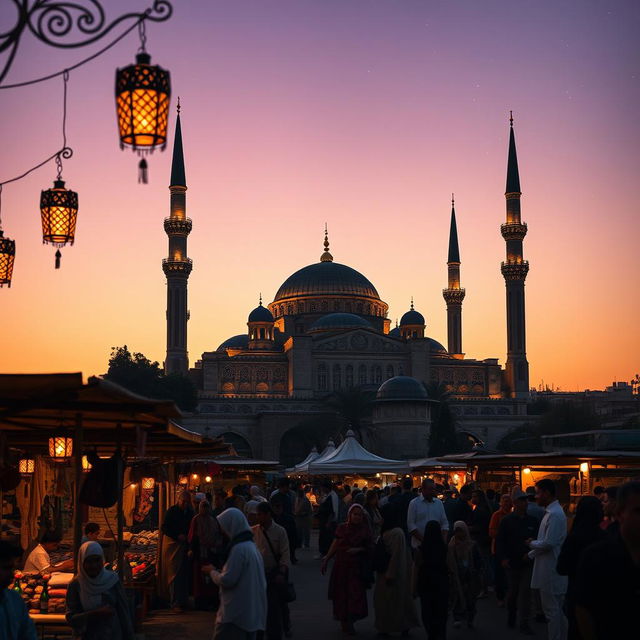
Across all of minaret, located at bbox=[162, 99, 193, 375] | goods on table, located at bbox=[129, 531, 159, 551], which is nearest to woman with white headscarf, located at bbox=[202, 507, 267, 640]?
goods on table, located at bbox=[129, 531, 159, 551]

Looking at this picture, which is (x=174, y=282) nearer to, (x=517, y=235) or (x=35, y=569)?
(x=517, y=235)

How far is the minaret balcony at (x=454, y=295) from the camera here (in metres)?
82.3

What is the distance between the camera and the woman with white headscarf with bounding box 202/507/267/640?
6.39 m

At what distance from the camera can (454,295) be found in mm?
82375

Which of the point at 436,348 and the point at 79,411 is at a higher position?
the point at 436,348

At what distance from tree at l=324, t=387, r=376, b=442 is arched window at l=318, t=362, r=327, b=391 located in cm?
927

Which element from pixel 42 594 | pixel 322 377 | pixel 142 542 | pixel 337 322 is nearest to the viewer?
pixel 42 594

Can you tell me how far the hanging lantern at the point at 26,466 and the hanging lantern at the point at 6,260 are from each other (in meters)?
2.86

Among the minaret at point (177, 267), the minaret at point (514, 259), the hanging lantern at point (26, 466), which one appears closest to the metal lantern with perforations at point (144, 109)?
the hanging lantern at point (26, 466)

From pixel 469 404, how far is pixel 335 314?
12643mm

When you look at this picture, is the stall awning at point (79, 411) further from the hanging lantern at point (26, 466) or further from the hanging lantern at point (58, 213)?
the hanging lantern at point (58, 213)

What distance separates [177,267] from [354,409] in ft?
49.4

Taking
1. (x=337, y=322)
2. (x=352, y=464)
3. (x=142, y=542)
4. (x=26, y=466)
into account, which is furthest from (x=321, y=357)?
(x=26, y=466)

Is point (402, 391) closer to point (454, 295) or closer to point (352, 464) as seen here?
point (454, 295)
